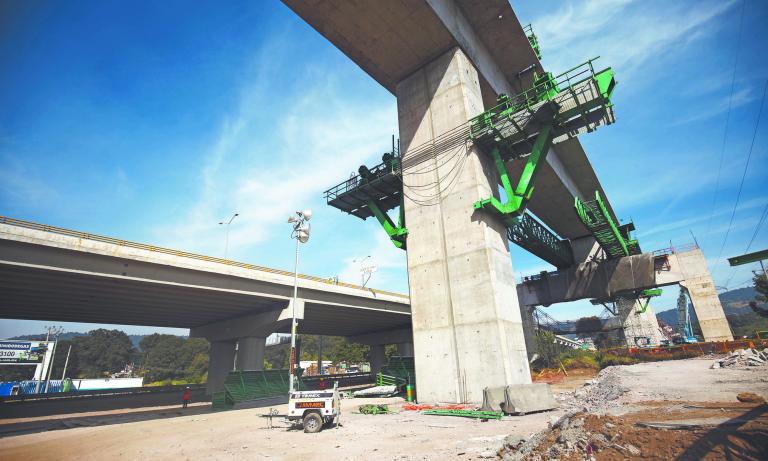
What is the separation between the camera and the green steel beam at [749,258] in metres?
35.4

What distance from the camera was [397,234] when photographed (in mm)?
23625

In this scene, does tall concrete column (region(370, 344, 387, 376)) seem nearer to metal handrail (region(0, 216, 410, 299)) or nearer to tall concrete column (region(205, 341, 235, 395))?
tall concrete column (region(205, 341, 235, 395))

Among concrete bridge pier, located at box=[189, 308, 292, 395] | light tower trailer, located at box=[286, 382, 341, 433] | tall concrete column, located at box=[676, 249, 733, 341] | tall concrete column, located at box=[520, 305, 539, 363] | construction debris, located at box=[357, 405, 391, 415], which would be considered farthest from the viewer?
tall concrete column, located at box=[520, 305, 539, 363]

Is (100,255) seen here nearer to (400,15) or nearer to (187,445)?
(187,445)

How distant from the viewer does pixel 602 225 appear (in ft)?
101

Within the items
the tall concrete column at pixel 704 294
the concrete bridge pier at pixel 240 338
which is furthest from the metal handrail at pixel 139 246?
the tall concrete column at pixel 704 294

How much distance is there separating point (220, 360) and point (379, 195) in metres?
24.9

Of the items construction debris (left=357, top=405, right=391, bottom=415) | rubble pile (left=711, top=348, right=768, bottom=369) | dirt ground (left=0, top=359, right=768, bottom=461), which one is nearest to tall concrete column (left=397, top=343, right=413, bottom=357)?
dirt ground (left=0, top=359, right=768, bottom=461)

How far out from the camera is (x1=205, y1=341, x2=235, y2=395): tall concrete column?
120 ft

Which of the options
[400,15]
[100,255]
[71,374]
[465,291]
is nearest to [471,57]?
[400,15]

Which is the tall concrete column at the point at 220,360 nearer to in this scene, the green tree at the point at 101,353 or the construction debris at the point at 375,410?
the construction debris at the point at 375,410

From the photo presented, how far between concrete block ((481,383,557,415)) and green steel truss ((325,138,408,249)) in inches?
460

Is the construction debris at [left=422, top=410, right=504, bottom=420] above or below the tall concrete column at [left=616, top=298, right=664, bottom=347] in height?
below

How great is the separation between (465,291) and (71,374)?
479 ft
